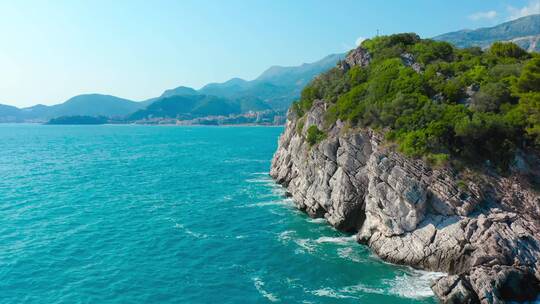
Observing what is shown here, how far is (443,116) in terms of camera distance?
52.4m

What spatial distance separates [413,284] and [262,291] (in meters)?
14.1

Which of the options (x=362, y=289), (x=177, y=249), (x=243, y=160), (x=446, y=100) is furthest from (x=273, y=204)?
(x=243, y=160)

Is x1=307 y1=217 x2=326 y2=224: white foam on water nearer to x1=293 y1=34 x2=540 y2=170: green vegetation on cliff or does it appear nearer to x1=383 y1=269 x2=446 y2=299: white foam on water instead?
x1=293 y1=34 x2=540 y2=170: green vegetation on cliff

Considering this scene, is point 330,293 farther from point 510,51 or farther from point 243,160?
point 243,160

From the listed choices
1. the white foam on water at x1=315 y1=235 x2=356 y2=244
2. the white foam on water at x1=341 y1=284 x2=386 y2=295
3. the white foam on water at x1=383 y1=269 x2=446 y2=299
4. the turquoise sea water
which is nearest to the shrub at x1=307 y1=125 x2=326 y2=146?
the turquoise sea water

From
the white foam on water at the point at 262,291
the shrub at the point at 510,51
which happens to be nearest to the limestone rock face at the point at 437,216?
the white foam on water at the point at 262,291

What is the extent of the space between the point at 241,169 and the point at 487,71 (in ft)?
208

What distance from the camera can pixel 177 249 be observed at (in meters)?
50.9

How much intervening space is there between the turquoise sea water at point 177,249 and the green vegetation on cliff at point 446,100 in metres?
16.0

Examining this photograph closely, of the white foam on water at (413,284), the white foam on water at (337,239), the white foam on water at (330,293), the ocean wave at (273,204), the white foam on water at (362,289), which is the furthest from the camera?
the ocean wave at (273,204)

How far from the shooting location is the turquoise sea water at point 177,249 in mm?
39969

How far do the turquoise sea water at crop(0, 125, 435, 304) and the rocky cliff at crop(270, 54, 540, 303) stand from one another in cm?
257

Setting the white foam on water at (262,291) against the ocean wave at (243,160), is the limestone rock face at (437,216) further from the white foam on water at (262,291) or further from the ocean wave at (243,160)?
the ocean wave at (243,160)

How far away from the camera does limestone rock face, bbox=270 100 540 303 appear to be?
37.6 metres
